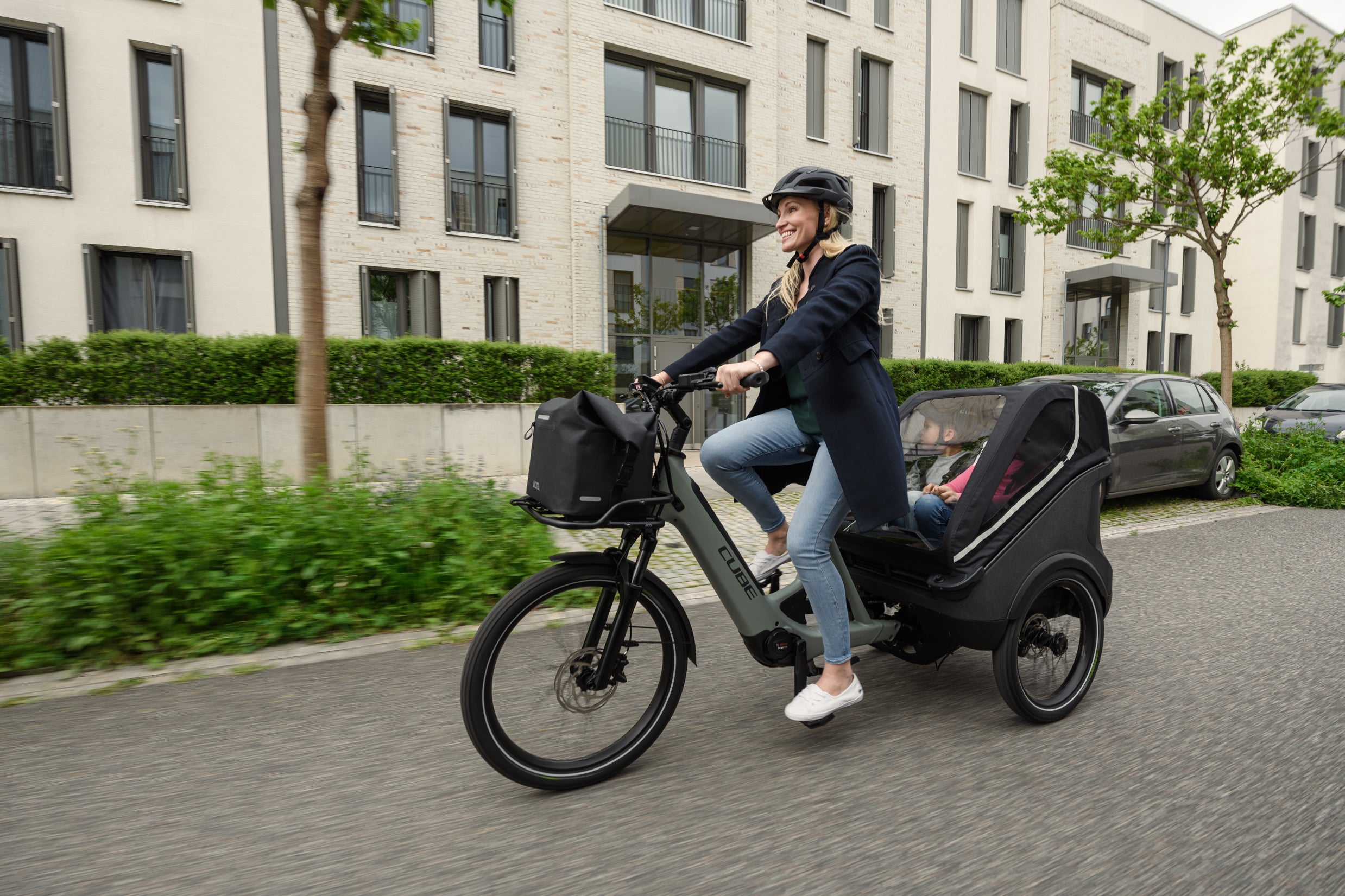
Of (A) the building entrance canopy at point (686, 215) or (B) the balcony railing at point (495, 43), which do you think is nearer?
(A) the building entrance canopy at point (686, 215)

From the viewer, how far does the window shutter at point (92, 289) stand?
38.0 ft

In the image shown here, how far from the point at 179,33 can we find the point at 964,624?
15186mm

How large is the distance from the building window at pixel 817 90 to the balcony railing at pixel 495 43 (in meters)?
7.90

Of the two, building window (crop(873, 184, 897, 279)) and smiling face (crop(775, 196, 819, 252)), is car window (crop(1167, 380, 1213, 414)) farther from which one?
building window (crop(873, 184, 897, 279))

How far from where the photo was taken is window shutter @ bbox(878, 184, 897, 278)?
19859 millimetres

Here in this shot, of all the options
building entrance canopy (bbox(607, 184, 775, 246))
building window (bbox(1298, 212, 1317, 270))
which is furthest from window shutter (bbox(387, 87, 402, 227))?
building window (bbox(1298, 212, 1317, 270))

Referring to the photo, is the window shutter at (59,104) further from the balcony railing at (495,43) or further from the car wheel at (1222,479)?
the car wheel at (1222,479)

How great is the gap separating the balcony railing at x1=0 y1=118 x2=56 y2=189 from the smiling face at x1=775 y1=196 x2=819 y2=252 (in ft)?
45.6

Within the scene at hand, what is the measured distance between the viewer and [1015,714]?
2967 millimetres

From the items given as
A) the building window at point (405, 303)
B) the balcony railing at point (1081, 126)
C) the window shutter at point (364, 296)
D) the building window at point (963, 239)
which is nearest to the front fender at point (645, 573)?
the window shutter at point (364, 296)

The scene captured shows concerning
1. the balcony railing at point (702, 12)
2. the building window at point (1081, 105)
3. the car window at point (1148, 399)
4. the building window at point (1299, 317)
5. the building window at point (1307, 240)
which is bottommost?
the car window at point (1148, 399)

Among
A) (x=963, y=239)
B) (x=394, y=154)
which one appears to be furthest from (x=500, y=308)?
(x=963, y=239)

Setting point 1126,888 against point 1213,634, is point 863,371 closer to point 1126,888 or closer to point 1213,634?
point 1126,888

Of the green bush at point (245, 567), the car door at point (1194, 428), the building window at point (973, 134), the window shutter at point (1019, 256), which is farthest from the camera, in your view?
Result: the window shutter at point (1019, 256)
